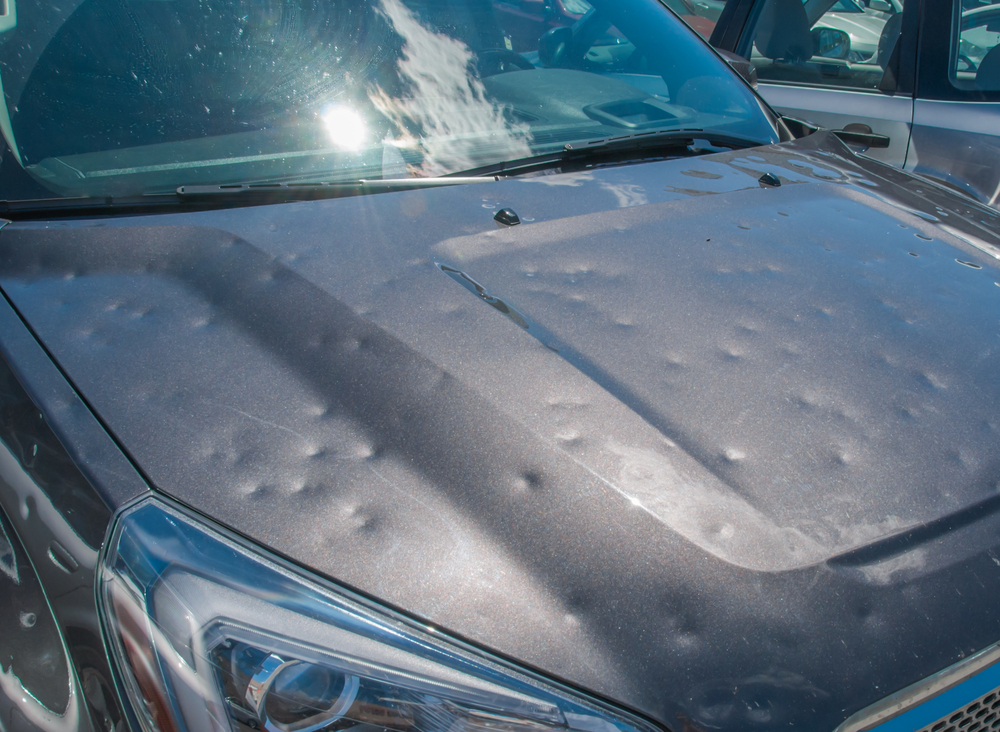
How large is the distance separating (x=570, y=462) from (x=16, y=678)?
859 millimetres

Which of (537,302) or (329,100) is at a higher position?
(329,100)

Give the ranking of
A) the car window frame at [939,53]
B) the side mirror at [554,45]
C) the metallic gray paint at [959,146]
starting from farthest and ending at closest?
the car window frame at [939,53] → the metallic gray paint at [959,146] → the side mirror at [554,45]

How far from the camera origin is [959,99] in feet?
9.93

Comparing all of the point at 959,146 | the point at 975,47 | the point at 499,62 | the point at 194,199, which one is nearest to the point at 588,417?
the point at 194,199

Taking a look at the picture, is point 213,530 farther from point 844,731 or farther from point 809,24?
point 809,24

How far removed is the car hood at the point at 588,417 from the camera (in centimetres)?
93

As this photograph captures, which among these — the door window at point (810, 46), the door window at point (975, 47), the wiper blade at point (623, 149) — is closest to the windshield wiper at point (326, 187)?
the wiper blade at point (623, 149)

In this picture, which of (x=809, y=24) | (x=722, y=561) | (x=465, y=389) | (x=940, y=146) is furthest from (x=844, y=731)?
(x=809, y=24)

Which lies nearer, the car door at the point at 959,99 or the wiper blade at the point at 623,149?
the wiper blade at the point at 623,149

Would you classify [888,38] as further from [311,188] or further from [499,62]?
[311,188]

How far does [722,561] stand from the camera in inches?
37.9

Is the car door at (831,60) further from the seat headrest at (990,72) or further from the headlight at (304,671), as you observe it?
the headlight at (304,671)

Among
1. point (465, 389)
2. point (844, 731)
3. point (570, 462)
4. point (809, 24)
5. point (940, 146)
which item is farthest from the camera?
point (809, 24)

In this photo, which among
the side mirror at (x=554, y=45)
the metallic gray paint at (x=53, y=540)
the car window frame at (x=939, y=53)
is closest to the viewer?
the metallic gray paint at (x=53, y=540)
